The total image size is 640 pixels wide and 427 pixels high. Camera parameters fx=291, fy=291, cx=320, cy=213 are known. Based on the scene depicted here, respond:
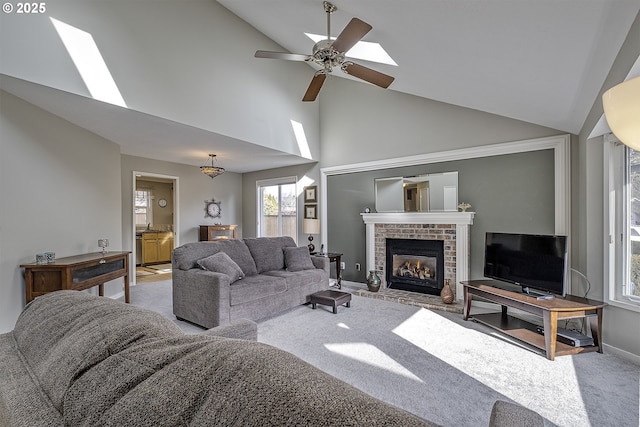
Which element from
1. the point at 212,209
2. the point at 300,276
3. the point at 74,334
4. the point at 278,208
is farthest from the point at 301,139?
the point at 74,334

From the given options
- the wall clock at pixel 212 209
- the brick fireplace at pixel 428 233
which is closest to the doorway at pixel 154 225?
the wall clock at pixel 212 209

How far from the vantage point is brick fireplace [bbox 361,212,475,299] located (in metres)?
4.06

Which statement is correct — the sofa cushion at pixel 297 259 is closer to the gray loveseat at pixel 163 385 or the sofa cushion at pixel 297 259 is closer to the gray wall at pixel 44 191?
the gray wall at pixel 44 191

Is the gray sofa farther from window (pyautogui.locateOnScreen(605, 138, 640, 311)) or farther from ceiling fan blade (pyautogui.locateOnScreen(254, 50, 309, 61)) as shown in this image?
window (pyautogui.locateOnScreen(605, 138, 640, 311))

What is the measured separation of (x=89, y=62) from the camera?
269cm

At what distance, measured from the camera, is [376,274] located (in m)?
4.73

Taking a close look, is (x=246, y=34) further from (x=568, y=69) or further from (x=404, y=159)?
(x=568, y=69)

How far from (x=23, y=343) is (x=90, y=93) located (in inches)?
106

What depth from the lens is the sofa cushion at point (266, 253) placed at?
4.12m

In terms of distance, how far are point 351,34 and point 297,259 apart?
9.56ft

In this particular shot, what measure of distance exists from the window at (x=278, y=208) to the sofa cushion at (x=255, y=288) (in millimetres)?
2735

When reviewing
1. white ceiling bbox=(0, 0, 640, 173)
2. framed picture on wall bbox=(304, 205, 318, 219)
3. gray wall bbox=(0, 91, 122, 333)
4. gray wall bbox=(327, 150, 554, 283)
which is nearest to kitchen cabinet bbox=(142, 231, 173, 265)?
gray wall bbox=(0, 91, 122, 333)

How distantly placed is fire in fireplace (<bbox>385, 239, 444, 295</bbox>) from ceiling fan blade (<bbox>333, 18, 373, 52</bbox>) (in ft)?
9.94

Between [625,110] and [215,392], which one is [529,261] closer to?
[625,110]
